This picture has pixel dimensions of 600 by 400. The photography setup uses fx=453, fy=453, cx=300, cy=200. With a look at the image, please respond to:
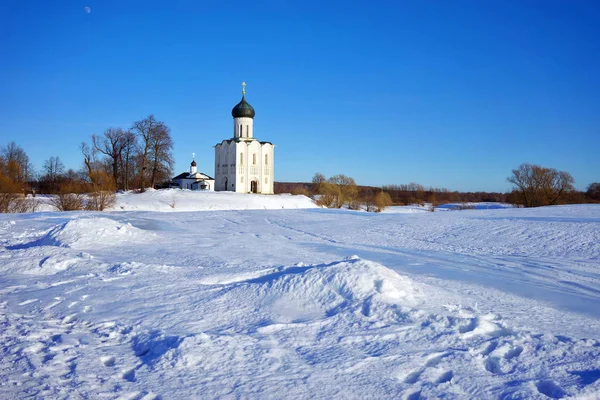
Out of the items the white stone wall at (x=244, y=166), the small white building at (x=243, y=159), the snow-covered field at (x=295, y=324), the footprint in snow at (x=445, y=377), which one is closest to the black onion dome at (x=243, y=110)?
the small white building at (x=243, y=159)

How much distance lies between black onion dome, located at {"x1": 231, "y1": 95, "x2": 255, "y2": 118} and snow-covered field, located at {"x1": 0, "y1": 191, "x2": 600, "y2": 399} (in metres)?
43.5

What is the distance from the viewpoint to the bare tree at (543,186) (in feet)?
169

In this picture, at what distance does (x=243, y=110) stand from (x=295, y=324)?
1978 inches

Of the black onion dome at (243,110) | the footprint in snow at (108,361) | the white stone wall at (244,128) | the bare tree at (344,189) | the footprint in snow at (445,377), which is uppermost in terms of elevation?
the black onion dome at (243,110)

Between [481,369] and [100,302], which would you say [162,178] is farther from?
[481,369]

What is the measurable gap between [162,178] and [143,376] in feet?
159

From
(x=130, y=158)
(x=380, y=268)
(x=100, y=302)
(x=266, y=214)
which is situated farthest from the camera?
(x=130, y=158)

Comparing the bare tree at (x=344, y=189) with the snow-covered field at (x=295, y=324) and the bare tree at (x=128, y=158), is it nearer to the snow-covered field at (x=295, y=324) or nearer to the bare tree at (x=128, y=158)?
the bare tree at (x=128, y=158)

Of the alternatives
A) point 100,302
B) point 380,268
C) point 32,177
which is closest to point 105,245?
point 100,302

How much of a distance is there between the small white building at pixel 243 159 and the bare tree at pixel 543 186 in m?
29.8

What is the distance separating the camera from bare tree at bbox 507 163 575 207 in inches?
2031

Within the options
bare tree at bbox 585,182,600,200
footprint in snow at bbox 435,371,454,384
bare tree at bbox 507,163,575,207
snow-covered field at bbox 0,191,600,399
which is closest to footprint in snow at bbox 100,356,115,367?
snow-covered field at bbox 0,191,600,399

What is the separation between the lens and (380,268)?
727cm

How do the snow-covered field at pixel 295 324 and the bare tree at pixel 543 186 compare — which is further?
the bare tree at pixel 543 186
